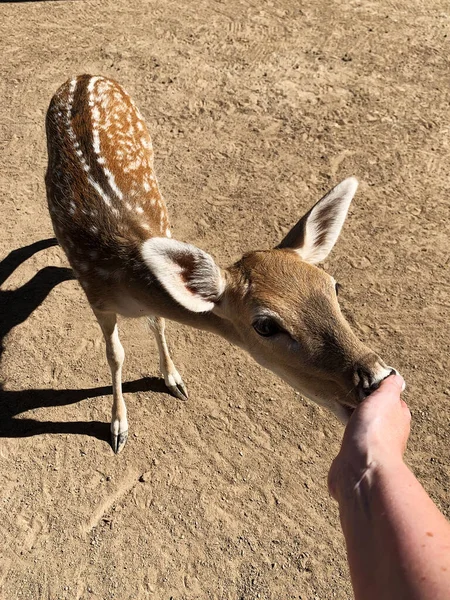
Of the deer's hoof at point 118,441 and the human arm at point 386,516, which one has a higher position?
the human arm at point 386,516

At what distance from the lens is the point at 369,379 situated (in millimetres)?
→ 2338

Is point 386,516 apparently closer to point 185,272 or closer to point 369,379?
point 369,379

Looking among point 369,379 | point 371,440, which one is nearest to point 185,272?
point 369,379

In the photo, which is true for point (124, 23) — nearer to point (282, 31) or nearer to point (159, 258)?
point (282, 31)

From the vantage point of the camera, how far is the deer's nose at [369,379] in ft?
7.59

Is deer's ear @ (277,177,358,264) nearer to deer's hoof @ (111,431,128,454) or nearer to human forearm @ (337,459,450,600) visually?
human forearm @ (337,459,450,600)

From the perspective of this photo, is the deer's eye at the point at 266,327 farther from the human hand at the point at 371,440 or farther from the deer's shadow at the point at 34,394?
the deer's shadow at the point at 34,394

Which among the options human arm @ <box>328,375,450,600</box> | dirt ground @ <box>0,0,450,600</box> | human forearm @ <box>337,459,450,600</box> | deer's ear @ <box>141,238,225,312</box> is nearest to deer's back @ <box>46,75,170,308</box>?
deer's ear @ <box>141,238,225,312</box>

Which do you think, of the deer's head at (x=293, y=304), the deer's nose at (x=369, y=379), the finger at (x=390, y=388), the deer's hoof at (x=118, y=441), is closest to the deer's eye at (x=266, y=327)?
the deer's head at (x=293, y=304)

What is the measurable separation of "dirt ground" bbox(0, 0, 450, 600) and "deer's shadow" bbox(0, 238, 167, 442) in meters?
0.02

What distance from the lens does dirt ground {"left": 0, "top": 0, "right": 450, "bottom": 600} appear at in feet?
11.5

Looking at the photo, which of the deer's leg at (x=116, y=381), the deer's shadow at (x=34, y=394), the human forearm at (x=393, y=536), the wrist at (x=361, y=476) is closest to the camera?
the human forearm at (x=393, y=536)

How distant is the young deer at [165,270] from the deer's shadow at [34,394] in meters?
0.24

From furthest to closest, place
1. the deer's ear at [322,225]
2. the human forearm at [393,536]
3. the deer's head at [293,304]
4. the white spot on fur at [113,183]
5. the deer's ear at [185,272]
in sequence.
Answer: the white spot on fur at [113,183] → the deer's ear at [322,225] → the deer's ear at [185,272] → the deer's head at [293,304] → the human forearm at [393,536]
